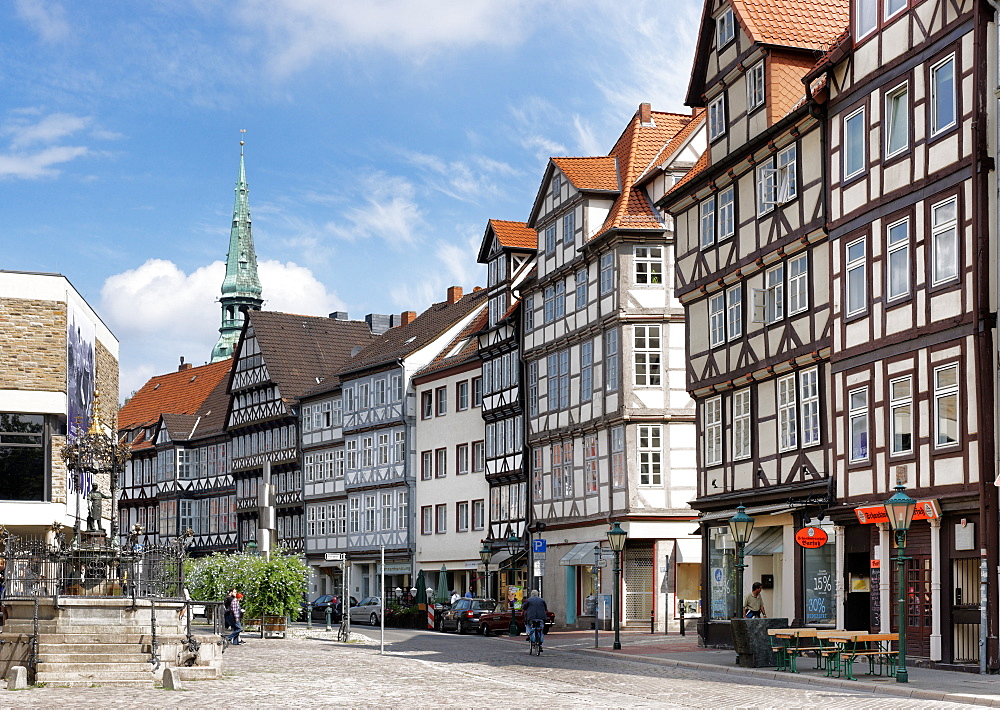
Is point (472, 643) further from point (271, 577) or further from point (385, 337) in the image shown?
point (385, 337)

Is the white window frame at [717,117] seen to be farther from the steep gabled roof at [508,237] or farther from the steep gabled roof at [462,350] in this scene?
the steep gabled roof at [462,350]

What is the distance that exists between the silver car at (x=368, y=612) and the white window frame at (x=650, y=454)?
52.3 ft

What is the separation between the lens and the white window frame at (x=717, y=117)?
38.4 metres

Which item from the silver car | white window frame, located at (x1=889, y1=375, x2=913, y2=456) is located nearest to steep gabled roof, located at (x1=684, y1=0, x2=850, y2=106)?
white window frame, located at (x1=889, y1=375, x2=913, y2=456)

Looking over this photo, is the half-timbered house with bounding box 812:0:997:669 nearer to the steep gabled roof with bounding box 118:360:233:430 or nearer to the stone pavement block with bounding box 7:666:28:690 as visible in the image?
the stone pavement block with bounding box 7:666:28:690

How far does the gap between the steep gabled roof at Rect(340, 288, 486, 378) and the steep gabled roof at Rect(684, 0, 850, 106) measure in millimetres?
34373

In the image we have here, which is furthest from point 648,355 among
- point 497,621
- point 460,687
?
point 460,687

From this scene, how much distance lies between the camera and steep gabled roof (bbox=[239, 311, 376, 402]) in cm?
8325

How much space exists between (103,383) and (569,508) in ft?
76.9

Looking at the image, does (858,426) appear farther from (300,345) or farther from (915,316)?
(300,345)

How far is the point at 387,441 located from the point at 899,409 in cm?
4460

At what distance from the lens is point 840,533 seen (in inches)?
1261

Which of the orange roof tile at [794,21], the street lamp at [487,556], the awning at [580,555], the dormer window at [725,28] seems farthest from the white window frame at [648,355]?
the orange roof tile at [794,21]

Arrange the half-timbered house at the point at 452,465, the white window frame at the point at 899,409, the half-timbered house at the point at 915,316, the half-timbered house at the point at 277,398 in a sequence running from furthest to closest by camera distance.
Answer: the half-timbered house at the point at 277,398
the half-timbered house at the point at 452,465
the white window frame at the point at 899,409
the half-timbered house at the point at 915,316
